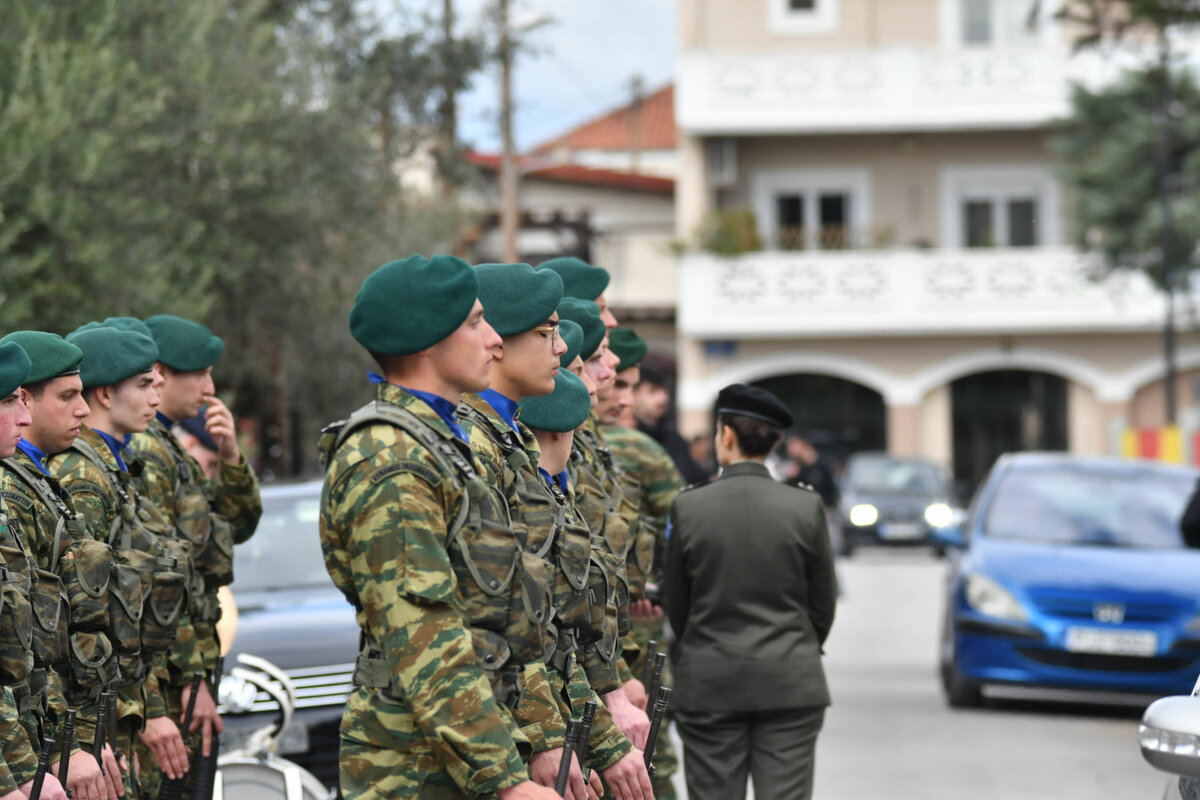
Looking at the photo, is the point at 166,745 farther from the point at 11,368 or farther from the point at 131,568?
the point at 11,368

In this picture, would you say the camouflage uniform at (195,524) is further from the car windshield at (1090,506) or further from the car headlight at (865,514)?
the car headlight at (865,514)

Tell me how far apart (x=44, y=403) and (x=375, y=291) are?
1913mm

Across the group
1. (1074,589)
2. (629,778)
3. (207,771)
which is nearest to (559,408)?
(629,778)

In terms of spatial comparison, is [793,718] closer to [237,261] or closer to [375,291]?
[375,291]

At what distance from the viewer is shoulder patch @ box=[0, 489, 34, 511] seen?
5184 millimetres

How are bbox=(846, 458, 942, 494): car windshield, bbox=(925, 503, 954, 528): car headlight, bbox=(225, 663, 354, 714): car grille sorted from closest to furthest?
bbox=(225, 663, 354, 714): car grille, bbox=(925, 503, 954, 528): car headlight, bbox=(846, 458, 942, 494): car windshield

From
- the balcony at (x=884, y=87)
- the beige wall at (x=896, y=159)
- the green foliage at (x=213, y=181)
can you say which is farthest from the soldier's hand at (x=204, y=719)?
the beige wall at (x=896, y=159)

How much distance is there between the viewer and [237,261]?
51.0ft

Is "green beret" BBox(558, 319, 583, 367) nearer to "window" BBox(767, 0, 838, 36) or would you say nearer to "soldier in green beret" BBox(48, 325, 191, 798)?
"soldier in green beret" BBox(48, 325, 191, 798)

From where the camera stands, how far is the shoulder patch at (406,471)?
3811 millimetres


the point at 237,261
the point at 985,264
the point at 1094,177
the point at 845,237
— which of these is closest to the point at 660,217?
the point at 845,237

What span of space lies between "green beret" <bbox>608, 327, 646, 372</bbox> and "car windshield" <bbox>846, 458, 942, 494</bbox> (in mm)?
23219

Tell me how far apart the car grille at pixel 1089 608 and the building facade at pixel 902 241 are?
892 inches

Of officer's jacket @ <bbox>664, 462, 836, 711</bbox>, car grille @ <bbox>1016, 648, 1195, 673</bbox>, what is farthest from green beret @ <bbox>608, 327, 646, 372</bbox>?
car grille @ <bbox>1016, 648, 1195, 673</bbox>
